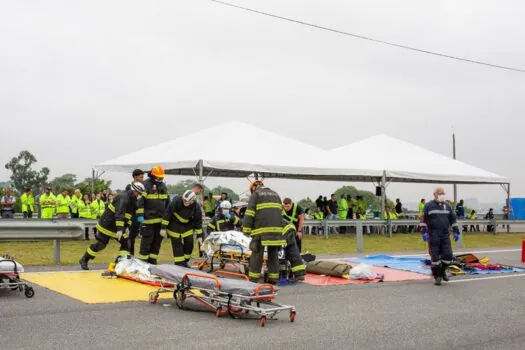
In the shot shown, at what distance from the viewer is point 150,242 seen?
1344cm

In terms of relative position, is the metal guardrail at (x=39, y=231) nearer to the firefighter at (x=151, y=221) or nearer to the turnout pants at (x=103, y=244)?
the turnout pants at (x=103, y=244)

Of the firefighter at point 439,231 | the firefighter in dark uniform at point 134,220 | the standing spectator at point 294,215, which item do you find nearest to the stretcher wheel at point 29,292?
the firefighter in dark uniform at point 134,220

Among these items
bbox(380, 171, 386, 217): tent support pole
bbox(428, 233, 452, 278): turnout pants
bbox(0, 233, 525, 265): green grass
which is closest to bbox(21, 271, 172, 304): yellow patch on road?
bbox(0, 233, 525, 265): green grass

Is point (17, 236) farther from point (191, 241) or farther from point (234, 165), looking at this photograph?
point (234, 165)

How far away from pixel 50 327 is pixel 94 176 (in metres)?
20.8

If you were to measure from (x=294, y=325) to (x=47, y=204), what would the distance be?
1847 cm

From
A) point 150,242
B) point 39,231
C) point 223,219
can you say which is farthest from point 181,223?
point 39,231

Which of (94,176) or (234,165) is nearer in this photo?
(234,165)

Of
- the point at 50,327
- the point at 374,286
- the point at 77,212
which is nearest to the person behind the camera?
the point at 50,327

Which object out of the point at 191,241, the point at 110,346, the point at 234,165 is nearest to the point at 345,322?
the point at 110,346

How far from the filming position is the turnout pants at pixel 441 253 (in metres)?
13.5

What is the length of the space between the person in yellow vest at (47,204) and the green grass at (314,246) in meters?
3.93

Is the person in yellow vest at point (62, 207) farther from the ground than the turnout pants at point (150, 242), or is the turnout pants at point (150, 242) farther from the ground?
the person in yellow vest at point (62, 207)

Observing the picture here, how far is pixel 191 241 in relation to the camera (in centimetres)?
1333
